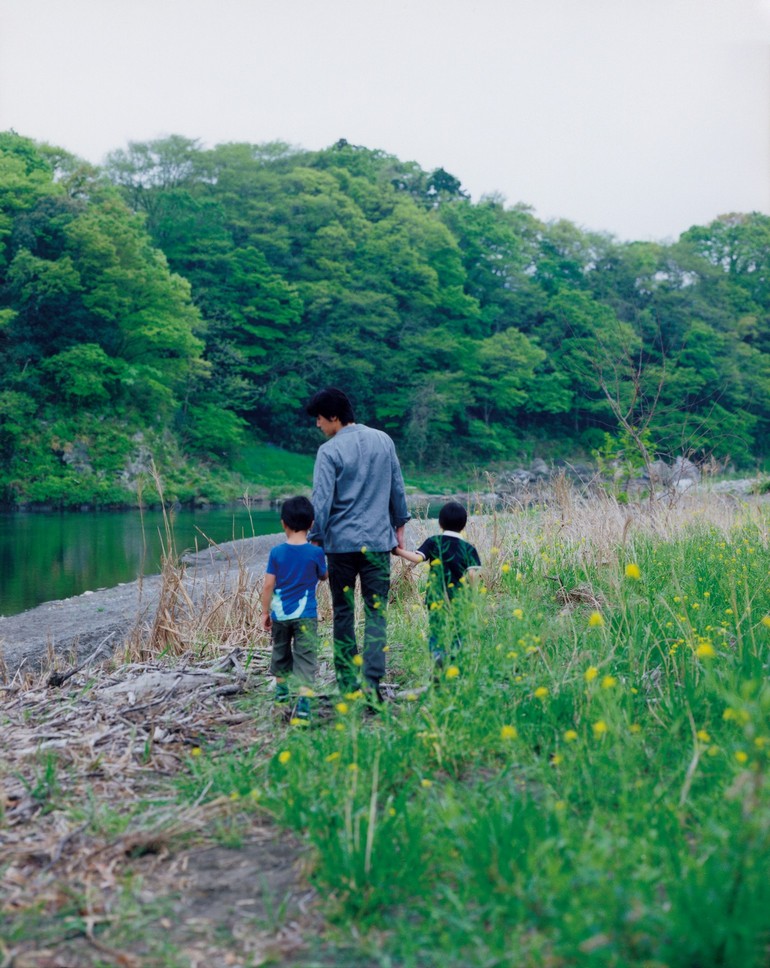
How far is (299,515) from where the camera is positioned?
4.35m

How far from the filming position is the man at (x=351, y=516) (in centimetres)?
438

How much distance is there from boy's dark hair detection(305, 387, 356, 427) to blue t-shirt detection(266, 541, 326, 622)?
694mm

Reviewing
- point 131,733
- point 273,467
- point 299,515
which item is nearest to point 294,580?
point 299,515

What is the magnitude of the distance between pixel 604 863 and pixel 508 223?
54.1 metres

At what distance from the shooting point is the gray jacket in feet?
14.4

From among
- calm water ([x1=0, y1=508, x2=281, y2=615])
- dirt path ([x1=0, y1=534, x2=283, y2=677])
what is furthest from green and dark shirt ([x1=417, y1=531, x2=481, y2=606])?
calm water ([x1=0, y1=508, x2=281, y2=615])

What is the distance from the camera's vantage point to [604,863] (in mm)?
2010

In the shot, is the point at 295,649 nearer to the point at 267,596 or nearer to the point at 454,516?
the point at 267,596

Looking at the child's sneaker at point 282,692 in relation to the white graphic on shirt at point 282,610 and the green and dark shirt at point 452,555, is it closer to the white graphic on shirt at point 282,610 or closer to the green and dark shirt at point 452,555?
the white graphic on shirt at point 282,610

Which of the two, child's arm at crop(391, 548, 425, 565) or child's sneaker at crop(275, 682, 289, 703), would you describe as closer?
child's sneaker at crop(275, 682, 289, 703)

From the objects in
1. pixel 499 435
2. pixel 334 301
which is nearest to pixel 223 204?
pixel 334 301

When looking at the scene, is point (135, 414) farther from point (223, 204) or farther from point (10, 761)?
point (10, 761)

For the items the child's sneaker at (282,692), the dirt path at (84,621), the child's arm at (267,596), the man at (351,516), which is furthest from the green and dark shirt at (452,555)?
the dirt path at (84,621)

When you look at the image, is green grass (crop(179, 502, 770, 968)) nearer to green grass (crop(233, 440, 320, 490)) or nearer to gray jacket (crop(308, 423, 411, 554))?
gray jacket (crop(308, 423, 411, 554))
